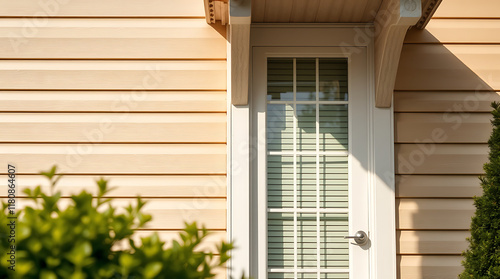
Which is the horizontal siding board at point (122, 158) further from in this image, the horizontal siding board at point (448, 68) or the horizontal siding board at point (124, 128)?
the horizontal siding board at point (448, 68)

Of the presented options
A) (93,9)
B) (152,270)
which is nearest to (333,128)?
(93,9)

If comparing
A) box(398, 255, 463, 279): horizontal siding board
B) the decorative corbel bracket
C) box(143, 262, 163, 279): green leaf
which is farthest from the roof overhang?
box(143, 262, 163, 279): green leaf

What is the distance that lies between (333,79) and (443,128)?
75 centimetres

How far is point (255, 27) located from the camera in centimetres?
335

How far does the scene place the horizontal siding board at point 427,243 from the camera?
3.24 metres

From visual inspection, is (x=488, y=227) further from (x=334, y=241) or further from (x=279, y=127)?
(x=279, y=127)

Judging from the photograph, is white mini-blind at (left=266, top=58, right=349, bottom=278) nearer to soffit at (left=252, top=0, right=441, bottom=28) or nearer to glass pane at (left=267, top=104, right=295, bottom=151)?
glass pane at (left=267, top=104, right=295, bottom=151)

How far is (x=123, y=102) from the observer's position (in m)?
3.30

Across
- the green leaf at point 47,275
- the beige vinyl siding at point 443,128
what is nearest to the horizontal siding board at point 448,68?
the beige vinyl siding at point 443,128

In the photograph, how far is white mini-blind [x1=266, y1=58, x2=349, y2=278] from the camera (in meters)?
3.30

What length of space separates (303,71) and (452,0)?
1.06 metres

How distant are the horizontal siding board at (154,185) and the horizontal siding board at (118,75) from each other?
56 cm

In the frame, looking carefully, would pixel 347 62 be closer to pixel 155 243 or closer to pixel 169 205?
pixel 169 205

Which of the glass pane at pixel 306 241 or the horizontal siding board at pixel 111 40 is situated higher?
the horizontal siding board at pixel 111 40
